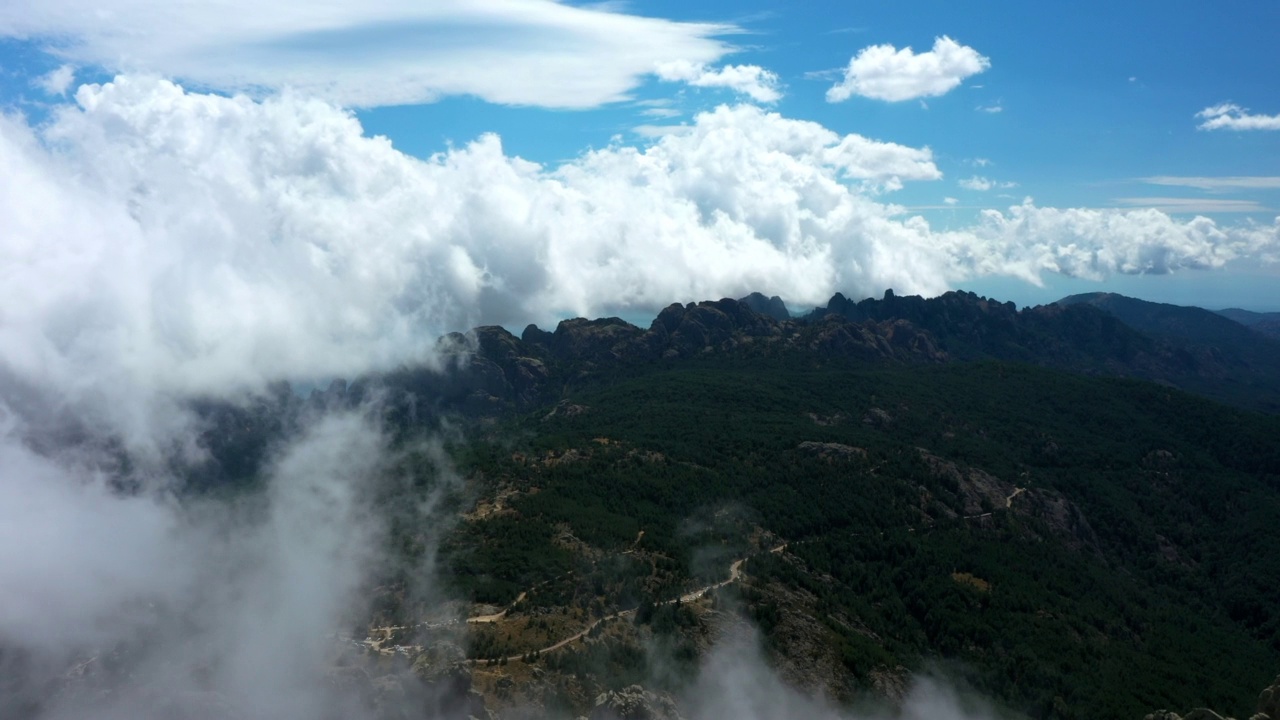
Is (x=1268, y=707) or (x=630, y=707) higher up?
(x=1268, y=707)

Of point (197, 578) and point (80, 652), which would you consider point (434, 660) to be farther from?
point (197, 578)

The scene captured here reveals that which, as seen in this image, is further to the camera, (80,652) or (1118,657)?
(1118,657)

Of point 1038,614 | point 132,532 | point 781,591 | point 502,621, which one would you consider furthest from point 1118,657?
point 132,532

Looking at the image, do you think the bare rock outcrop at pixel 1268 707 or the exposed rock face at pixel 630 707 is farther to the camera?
the exposed rock face at pixel 630 707

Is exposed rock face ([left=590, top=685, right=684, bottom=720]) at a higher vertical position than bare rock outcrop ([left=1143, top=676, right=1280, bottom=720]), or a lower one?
lower

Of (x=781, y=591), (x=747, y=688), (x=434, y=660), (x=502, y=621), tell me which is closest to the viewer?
(x=434, y=660)

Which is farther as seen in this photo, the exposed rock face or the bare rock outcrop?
the exposed rock face

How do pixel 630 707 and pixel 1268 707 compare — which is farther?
pixel 630 707

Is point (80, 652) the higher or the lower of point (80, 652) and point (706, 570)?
the lower
